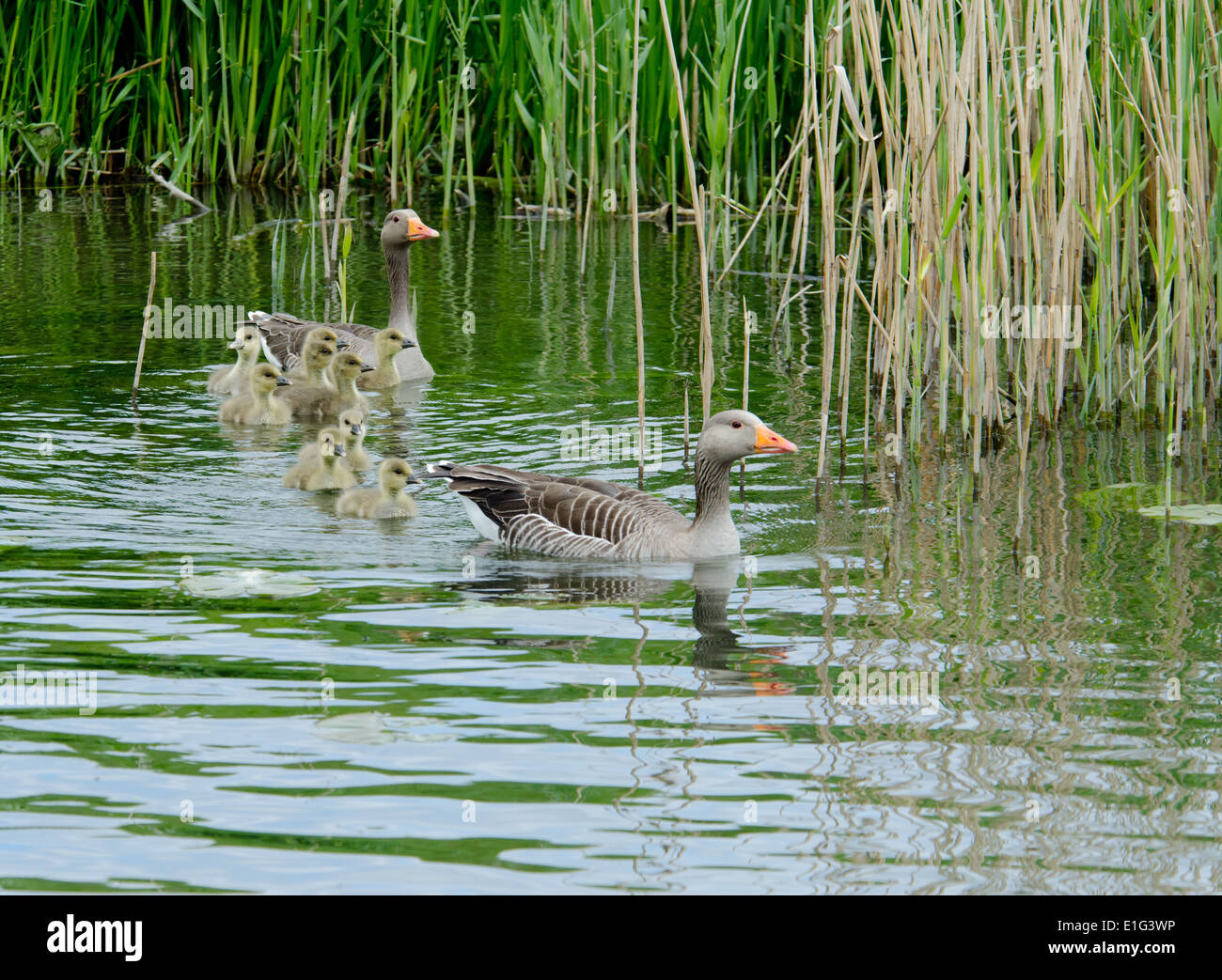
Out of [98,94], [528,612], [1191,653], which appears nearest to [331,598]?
[528,612]

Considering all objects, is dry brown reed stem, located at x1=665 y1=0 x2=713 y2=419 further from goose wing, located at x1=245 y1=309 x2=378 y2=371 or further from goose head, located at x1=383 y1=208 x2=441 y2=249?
goose head, located at x1=383 y1=208 x2=441 y2=249

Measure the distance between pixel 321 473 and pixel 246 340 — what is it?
240 cm

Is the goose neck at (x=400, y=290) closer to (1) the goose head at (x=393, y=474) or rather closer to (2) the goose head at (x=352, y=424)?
(2) the goose head at (x=352, y=424)

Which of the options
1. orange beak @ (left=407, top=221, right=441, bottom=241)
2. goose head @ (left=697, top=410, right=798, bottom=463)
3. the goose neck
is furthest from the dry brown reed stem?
orange beak @ (left=407, top=221, right=441, bottom=241)

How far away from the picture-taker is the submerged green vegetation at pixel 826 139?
29.8ft

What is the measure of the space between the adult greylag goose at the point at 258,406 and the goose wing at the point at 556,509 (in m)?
2.22

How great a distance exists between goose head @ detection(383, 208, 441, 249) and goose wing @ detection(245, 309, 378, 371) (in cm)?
94

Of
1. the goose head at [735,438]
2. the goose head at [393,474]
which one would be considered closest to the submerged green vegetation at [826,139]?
the goose head at [735,438]

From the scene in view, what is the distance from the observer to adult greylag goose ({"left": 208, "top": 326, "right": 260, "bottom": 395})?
11.8 meters

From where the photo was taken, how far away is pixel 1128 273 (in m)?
10.9

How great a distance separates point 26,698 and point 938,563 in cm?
430
